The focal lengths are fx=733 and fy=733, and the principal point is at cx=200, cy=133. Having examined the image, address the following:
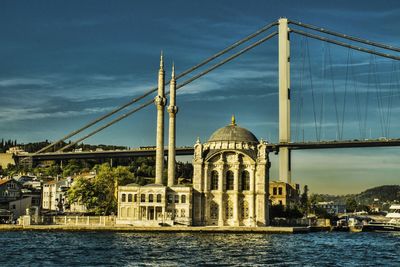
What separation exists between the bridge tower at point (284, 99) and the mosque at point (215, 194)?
2040 centimetres

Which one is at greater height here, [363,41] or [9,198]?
[363,41]

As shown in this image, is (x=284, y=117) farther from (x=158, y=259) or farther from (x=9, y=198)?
(x=158, y=259)

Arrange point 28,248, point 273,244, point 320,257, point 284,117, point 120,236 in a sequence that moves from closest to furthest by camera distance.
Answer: point 320,257 → point 28,248 → point 273,244 → point 120,236 → point 284,117

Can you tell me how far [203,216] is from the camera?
87.8 meters

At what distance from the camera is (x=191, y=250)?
185ft

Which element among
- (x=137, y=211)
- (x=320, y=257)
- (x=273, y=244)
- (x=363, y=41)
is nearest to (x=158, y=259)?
(x=320, y=257)

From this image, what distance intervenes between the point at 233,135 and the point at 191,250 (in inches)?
1345

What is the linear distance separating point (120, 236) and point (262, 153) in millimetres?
22376

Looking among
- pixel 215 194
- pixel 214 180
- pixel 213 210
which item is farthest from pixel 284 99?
pixel 213 210

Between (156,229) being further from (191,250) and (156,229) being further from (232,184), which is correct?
(191,250)

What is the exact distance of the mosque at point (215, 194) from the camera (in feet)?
282

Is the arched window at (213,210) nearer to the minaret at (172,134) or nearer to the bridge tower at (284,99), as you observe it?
the minaret at (172,134)

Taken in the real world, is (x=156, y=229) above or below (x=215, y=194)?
below

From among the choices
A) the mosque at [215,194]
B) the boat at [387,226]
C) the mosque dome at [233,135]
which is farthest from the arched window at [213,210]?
the boat at [387,226]
